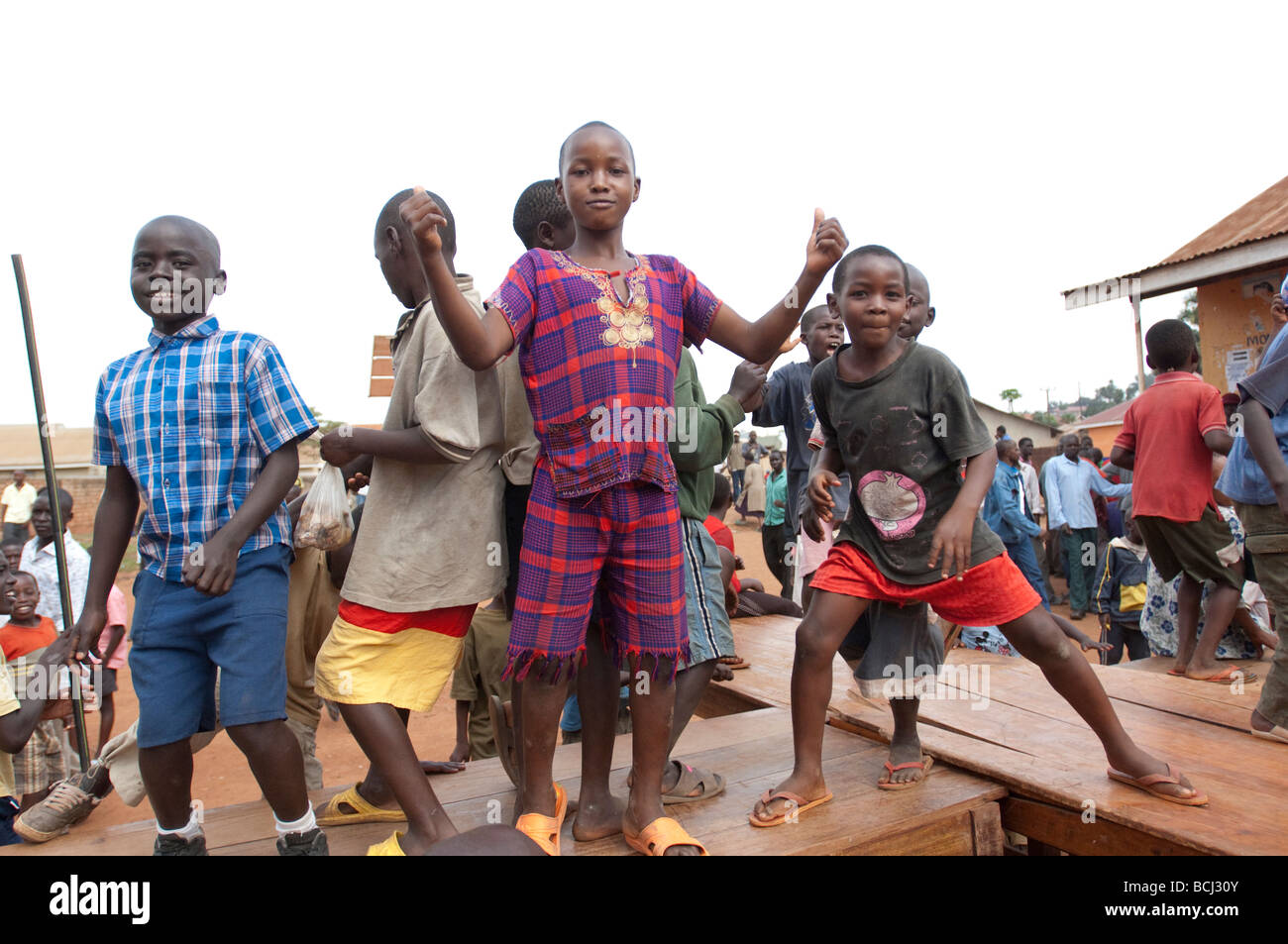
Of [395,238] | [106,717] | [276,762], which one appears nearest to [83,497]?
[106,717]

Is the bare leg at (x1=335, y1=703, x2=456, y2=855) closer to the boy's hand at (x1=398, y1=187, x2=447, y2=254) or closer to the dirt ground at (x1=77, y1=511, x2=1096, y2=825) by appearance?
the boy's hand at (x1=398, y1=187, x2=447, y2=254)

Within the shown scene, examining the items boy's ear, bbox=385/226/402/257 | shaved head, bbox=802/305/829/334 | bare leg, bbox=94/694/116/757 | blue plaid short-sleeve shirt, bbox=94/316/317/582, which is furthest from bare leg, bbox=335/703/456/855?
bare leg, bbox=94/694/116/757

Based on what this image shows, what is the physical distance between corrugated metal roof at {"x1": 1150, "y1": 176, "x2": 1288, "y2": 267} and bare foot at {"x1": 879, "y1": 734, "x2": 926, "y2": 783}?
291 inches

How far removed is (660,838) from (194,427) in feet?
5.11

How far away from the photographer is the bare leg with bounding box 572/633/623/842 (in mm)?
2230

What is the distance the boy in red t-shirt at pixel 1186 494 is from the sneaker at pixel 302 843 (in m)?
3.79

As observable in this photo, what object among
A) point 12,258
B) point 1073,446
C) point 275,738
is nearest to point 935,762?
point 275,738

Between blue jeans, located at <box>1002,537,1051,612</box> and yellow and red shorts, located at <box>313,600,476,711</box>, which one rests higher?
yellow and red shorts, located at <box>313,600,476,711</box>

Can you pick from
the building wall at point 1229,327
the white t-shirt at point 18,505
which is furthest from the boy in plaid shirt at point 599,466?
the white t-shirt at point 18,505

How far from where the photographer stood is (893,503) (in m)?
2.54

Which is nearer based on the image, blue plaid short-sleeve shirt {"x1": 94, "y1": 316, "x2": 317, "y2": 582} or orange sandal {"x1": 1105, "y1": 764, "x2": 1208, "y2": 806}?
blue plaid short-sleeve shirt {"x1": 94, "y1": 316, "x2": 317, "y2": 582}

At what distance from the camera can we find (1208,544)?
13.0 ft

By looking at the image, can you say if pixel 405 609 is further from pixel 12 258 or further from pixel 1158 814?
pixel 12 258

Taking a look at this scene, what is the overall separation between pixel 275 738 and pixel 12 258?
252 cm
